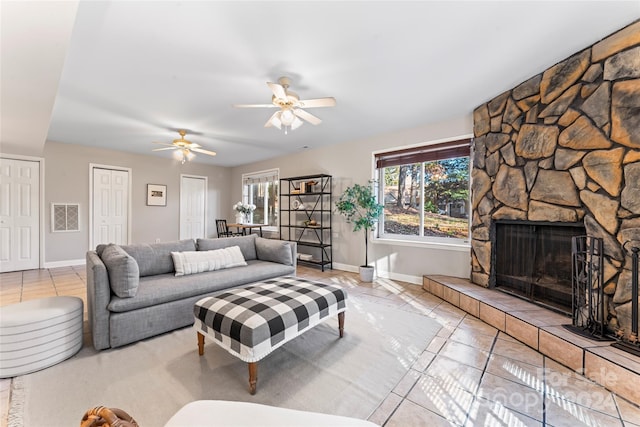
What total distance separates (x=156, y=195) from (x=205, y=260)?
4.32 m

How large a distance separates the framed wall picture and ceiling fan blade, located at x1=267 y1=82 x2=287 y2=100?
5244 mm

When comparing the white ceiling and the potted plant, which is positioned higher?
the white ceiling

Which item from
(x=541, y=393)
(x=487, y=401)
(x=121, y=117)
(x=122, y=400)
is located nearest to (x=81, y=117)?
(x=121, y=117)

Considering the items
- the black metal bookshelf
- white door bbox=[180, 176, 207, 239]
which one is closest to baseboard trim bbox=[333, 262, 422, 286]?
the black metal bookshelf

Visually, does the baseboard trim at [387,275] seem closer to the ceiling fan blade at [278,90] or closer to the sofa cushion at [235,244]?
the sofa cushion at [235,244]

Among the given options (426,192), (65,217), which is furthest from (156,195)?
(426,192)

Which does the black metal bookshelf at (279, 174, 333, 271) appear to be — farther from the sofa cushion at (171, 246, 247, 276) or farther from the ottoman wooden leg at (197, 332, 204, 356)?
the ottoman wooden leg at (197, 332, 204, 356)

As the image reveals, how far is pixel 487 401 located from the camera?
1.62 meters

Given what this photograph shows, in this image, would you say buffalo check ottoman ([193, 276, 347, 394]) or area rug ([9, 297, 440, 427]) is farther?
buffalo check ottoman ([193, 276, 347, 394])

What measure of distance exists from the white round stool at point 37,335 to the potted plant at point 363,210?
342cm

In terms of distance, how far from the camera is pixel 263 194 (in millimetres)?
6926

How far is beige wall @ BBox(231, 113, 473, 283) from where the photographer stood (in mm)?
3754

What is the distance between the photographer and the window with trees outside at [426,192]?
3.75 m

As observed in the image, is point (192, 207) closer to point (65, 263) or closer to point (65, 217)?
point (65, 217)
